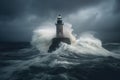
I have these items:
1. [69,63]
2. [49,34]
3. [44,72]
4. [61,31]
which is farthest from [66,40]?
[44,72]

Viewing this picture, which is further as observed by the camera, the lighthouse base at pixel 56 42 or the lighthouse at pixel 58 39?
the lighthouse at pixel 58 39

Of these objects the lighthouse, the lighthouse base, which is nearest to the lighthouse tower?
the lighthouse

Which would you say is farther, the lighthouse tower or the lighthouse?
the lighthouse tower

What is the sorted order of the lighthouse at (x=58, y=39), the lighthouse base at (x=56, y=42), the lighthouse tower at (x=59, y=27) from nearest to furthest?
the lighthouse base at (x=56, y=42), the lighthouse at (x=58, y=39), the lighthouse tower at (x=59, y=27)

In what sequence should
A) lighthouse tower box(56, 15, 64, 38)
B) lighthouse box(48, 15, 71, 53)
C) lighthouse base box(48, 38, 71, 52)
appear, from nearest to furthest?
lighthouse base box(48, 38, 71, 52) → lighthouse box(48, 15, 71, 53) → lighthouse tower box(56, 15, 64, 38)

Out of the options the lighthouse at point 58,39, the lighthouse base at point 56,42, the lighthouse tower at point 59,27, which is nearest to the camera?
the lighthouse base at point 56,42

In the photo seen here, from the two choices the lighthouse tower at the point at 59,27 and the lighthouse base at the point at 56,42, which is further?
the lighthouse tower at the point at 59,27

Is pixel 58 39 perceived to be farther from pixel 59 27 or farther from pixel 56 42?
pixel 59 27

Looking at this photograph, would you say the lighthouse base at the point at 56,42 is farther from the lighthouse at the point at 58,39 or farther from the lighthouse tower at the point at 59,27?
the lighthouse tower at the point at 59,27

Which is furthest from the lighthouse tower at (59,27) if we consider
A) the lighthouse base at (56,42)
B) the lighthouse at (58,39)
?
the lighthouse base at (56,42)

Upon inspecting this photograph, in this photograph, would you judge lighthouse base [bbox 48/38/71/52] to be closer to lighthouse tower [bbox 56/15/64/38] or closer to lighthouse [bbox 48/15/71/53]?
lighthouse [bbox 48/15/71/53]

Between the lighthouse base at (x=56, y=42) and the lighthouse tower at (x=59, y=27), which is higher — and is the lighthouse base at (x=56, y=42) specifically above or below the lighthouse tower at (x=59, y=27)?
below

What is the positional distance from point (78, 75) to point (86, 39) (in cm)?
3496

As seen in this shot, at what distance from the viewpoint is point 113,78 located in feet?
88.8
